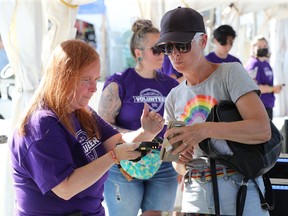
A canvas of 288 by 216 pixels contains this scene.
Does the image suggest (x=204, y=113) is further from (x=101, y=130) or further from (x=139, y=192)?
(x=139, y=192)

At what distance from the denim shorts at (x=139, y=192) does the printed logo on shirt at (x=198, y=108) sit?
95 cm

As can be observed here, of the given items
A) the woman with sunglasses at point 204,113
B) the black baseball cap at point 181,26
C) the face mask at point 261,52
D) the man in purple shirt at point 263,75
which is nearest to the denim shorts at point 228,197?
the woman with sunglasses at point 204,113

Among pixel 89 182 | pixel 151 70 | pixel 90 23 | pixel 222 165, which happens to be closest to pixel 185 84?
pixel 222 165

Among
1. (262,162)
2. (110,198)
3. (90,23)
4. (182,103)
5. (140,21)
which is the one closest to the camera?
(262,162)

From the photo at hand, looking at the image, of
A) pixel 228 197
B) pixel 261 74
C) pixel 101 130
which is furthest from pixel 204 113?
pixel 261 74

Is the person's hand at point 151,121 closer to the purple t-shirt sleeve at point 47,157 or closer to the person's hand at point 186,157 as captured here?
the person's hand at point 186,157

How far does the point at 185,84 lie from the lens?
1.88 m

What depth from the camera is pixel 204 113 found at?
5.85 feet

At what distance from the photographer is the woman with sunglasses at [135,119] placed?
8.87 ft

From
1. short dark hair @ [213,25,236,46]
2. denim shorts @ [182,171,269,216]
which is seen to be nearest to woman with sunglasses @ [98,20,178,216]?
denim shorts @ [182,171,269,216]

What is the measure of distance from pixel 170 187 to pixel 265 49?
3410 millimetres

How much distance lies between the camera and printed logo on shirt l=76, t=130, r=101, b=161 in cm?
179

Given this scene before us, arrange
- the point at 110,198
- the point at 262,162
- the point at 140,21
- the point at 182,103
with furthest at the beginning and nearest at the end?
the point at 140,21 < the point at 110,198 < the point at 182,103 < the point at 262,162

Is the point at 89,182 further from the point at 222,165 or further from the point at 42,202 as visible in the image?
the point at 222,165
